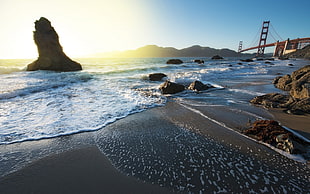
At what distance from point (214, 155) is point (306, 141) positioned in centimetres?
183

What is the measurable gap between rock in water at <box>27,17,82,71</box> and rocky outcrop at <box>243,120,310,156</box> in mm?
22310

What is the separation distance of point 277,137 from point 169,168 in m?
2.14

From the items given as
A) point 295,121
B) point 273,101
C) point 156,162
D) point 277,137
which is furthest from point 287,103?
point 156,162

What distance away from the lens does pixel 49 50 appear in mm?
19375

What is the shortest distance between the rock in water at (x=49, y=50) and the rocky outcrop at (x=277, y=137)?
22.3m

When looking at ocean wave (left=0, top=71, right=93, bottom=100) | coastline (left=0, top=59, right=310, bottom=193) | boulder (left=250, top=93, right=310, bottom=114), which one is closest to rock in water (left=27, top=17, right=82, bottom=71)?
ocean wave (left=0, top=71, right=93, bottom=100)

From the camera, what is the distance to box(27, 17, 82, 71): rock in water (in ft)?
60.8

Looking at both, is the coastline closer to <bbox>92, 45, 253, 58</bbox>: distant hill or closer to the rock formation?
the rock formation

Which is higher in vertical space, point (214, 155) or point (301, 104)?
point (301, 104)

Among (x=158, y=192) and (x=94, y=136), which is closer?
(x=158, y=192)

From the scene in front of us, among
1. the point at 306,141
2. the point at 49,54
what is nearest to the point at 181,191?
the point at 306,141

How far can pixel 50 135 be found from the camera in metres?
2.89

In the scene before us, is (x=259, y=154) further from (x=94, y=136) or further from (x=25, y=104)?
(x=25, y=104)

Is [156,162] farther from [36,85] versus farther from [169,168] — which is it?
[36,85]
